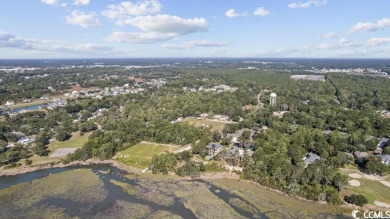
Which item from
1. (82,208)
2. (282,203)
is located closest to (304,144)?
(282,203)

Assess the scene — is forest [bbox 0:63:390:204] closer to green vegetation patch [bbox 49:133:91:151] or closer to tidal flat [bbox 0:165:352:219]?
green vegetation patch [bbox 49:133:91:151]

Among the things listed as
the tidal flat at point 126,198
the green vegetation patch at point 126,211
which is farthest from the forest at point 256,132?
the green vegetation patch at point 126,211

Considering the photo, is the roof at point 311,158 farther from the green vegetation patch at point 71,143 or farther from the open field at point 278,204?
the green vegetation patch at point 71,143

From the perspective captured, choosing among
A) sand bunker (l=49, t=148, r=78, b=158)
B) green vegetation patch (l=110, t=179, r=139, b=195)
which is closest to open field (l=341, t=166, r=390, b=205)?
green vegetation patch (l=110, t=179, r=139, b=195)

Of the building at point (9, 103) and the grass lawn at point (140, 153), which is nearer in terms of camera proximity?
the grass lawn at point (140, 153)

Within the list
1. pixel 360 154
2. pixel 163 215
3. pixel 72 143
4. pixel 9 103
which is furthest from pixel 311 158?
pixel 9 103

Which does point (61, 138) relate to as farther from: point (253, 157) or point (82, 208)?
point (253, 157)

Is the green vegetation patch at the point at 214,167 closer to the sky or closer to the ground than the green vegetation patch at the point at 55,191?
closer to the sky
